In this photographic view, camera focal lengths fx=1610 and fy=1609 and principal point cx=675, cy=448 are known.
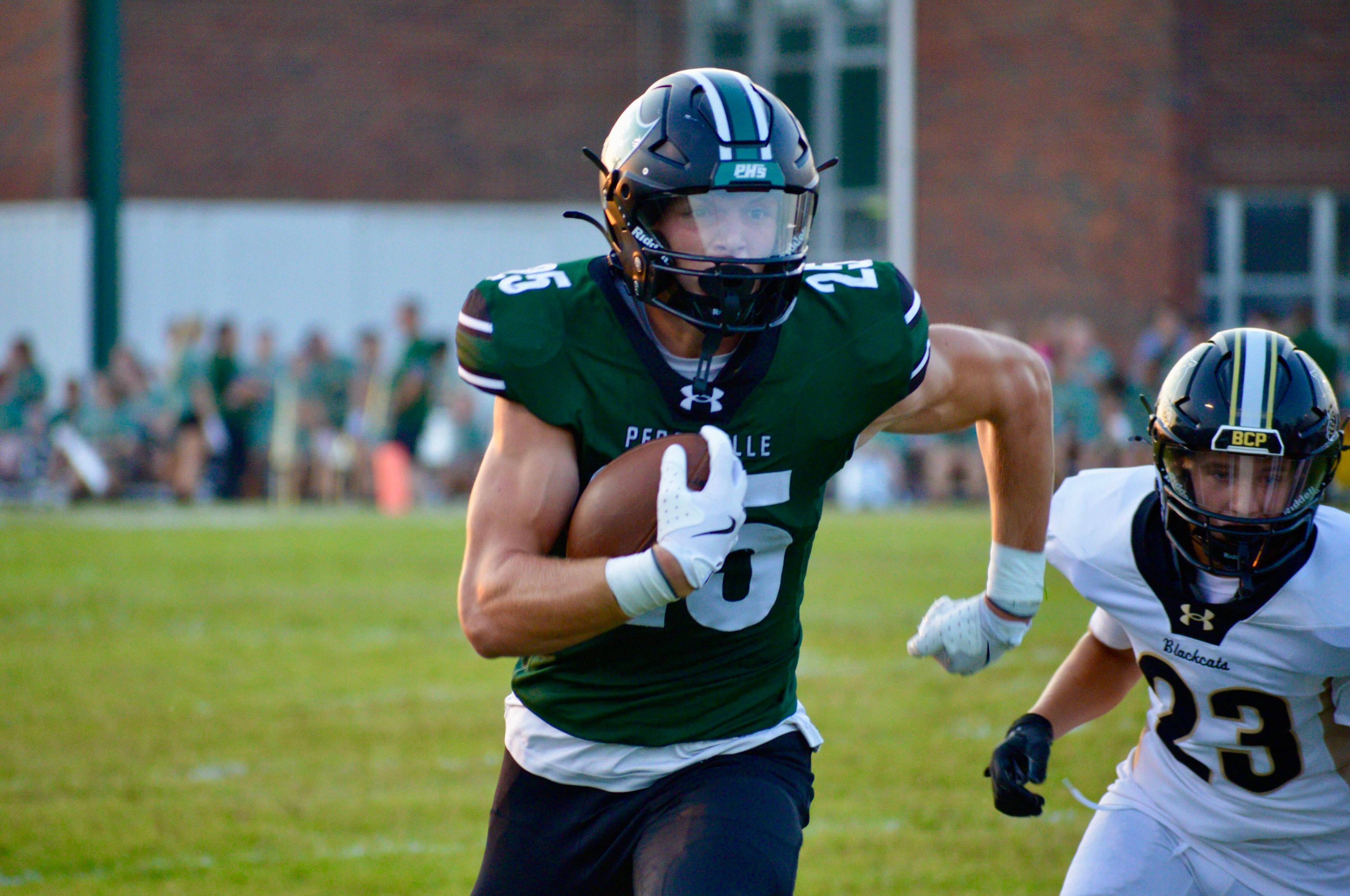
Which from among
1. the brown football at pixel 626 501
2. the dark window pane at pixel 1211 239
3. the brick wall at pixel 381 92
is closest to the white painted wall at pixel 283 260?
the brick wall at pixel 381 92

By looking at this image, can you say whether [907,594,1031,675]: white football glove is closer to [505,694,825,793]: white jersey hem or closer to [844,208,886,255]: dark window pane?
[505,694,825,793]: white jersey hem

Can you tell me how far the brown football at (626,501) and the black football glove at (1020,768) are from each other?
38.1 inches

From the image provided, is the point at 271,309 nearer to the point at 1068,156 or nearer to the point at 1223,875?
the point at 1068,156

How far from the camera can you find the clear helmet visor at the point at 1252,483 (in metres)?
2.91

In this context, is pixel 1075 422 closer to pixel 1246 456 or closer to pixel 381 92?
pixel 381 92

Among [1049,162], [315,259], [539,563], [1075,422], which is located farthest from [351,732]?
[315,259]

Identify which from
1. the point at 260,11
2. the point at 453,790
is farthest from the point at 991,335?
the point at 260,11

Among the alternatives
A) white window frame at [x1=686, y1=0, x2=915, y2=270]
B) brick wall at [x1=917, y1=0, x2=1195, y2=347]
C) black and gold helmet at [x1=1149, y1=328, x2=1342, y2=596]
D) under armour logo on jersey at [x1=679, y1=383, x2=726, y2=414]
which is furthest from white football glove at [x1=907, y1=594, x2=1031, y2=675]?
white window frame at [x1=686, y1=0, x2=915, y2=270]

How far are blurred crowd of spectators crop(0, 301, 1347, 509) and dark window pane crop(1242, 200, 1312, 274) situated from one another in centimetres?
313

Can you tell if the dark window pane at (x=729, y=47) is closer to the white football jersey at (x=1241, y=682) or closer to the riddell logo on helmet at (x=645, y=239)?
the white football jersey at (x=1241, y=682)

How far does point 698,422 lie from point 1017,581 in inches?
32.4

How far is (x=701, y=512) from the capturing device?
245 cm

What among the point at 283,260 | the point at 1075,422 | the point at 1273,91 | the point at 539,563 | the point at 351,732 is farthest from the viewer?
the point at 283,260

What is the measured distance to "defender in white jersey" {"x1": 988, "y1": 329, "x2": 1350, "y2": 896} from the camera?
2.93m
